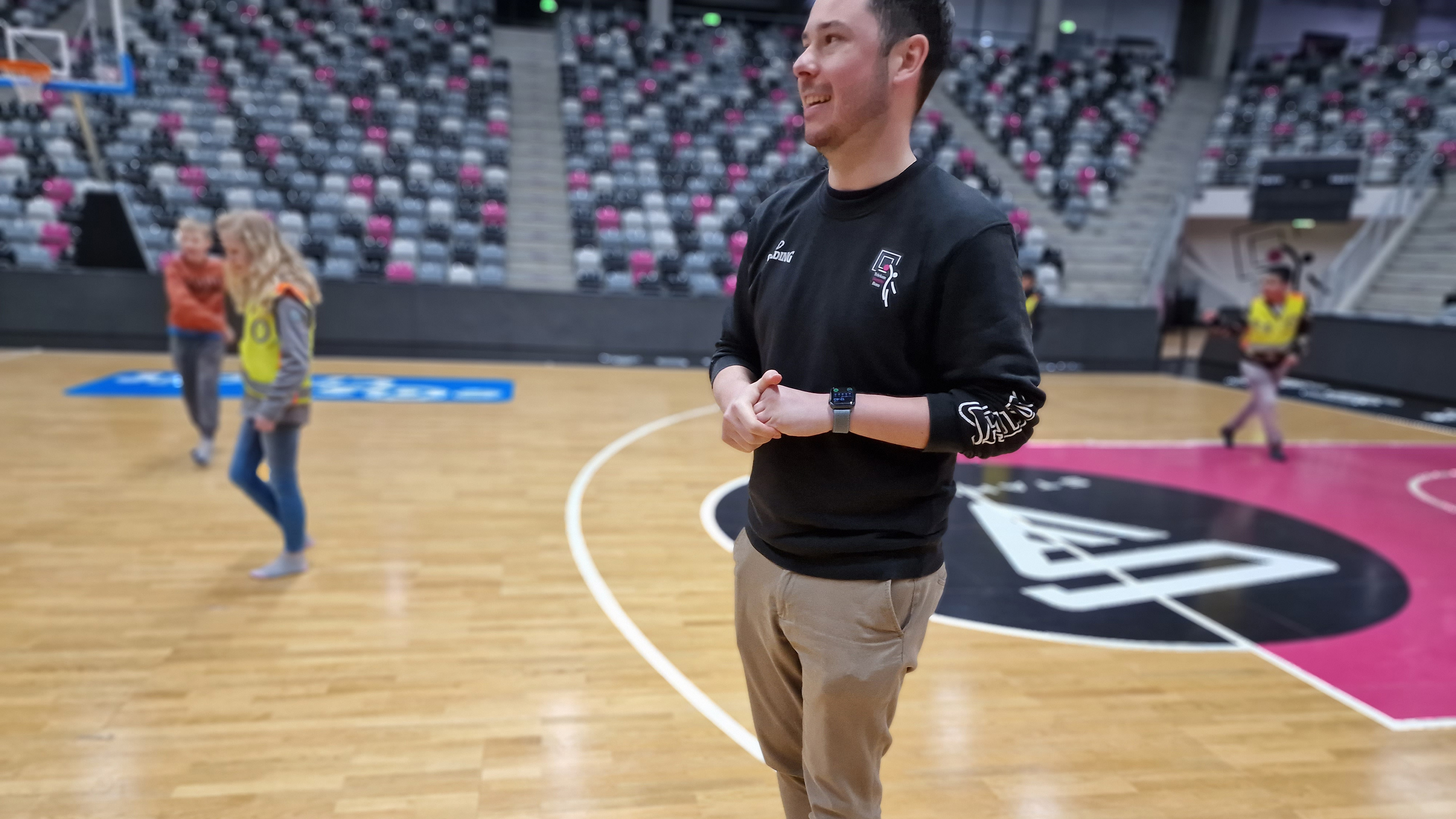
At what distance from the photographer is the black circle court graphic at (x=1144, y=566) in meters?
3.81

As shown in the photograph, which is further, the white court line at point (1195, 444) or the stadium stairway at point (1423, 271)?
the stadium stairway at point (1423, 271)

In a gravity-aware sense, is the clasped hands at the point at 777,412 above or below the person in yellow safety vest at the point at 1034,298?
above

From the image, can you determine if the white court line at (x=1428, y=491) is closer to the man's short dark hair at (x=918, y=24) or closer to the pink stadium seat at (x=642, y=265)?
the man's short dark hair at (x=918, y=24)

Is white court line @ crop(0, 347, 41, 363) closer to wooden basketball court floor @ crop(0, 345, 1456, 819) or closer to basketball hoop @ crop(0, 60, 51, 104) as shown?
basketball hoop @ crop(0, 60, 51, 104)

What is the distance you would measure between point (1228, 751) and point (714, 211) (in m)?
11.9

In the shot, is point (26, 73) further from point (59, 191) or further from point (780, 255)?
point (780, 255)

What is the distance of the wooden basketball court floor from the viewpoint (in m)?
2.46

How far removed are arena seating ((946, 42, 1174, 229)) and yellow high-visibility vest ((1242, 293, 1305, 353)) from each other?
9313 mm

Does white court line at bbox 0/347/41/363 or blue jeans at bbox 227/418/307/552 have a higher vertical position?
blue jeans at bbox 227/418/307/552

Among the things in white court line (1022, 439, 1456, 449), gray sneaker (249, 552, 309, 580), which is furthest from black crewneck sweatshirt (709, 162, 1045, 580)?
white court line (1022, 439, 1456, 449)

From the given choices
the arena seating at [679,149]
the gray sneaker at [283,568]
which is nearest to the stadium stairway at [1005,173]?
the arena seating at [679,149]

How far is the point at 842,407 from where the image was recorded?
125 centimetres

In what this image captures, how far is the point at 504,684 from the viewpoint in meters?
3.03

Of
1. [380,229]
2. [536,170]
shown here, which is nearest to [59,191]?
[380,229]
